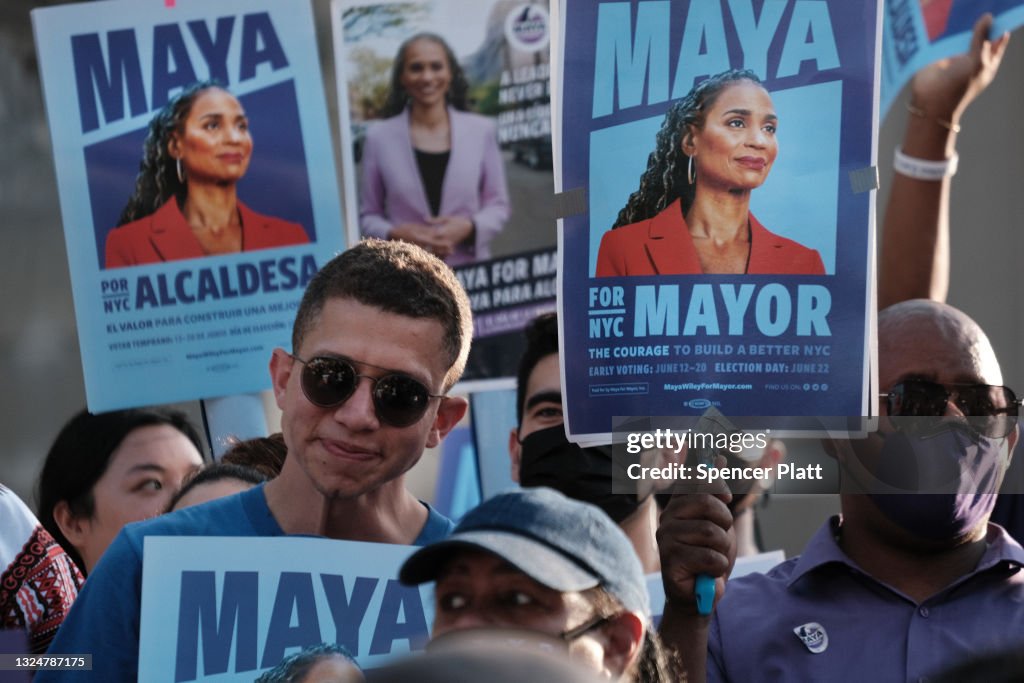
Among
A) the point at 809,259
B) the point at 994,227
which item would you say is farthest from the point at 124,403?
the point at 994,227

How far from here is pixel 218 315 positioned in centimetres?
404

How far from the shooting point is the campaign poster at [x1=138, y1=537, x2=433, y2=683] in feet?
9.29

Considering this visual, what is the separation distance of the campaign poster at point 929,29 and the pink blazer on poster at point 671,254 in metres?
0.88

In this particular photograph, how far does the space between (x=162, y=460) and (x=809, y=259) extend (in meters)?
1.86

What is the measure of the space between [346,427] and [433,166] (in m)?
1.71

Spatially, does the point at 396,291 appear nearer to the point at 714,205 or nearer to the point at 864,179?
the point at 714,205

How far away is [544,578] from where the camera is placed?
232cm

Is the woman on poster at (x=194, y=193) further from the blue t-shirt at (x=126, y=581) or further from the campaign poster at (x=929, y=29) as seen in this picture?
the campaign poster at (x=929, y=29)

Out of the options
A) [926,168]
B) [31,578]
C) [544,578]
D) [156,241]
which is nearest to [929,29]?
[926,168]

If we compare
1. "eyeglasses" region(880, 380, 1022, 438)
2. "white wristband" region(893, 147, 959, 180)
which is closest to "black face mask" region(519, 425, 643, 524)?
"eyeglasses" region(880, 380, 1022, 438)

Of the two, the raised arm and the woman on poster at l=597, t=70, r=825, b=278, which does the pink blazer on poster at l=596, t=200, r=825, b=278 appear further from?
the raised arm

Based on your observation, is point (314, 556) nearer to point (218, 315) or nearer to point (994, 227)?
point (218, 315)

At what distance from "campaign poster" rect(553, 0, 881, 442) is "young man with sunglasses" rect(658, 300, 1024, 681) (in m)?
0.22

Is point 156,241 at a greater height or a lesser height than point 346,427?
greater
